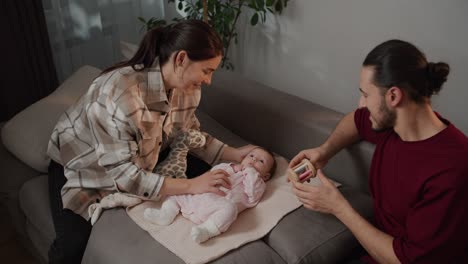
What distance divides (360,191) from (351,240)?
284 mm

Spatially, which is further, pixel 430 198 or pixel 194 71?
pixel 194 71

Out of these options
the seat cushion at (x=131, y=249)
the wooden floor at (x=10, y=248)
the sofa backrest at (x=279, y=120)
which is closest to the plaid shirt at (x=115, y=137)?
the seat cushion at (x=131, y=249)

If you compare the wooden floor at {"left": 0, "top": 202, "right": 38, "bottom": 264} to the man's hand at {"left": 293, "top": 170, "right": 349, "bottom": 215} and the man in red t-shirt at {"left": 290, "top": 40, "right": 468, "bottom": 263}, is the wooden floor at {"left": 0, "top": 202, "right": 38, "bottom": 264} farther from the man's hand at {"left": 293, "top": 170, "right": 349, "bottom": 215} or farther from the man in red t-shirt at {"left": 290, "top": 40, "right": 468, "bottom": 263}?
the man in red t-shirt at {"left": 290, "top": 40, "right": 468, "bottom": 263}

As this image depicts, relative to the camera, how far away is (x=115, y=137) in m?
1.53

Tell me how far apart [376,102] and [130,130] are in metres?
0.78

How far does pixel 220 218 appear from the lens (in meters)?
1.51

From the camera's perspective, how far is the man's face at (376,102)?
51.4 inches

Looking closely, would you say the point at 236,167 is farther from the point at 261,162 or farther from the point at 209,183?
the point at 209,183

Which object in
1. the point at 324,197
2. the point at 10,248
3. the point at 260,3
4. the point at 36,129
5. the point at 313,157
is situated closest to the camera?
the point at 324,197

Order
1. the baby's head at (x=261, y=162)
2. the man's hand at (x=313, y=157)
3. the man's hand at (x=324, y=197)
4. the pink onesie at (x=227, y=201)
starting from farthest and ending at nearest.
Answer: the baby's head at (x=261, y=162) → the man's hand at (x=313, y=157) → the pink onesie at (x=227, y=201) → the man's hand at (x=324, y=197)

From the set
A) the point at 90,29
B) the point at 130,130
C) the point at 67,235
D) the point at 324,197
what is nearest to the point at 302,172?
the point at 324,197

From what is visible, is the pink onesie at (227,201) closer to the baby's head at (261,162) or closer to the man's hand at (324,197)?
the baby's head at (261,162)

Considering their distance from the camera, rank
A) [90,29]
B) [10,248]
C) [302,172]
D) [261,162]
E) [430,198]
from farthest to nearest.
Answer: [90,29] → [10,248] → [261,162] → [302,172] → [430,198]

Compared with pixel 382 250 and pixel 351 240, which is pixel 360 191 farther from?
pixel 382 250
